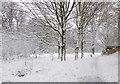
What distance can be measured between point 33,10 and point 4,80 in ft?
16.5

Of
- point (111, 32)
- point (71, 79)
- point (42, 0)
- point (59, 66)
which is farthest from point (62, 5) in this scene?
point (111, 32)

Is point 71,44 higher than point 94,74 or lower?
higher

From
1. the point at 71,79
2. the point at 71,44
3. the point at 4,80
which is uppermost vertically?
the point at 71,44

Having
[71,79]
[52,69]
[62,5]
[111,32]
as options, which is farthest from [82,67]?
[111,32]

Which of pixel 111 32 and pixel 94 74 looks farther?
pixel 111 32

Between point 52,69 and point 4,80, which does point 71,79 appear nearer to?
point 52,69

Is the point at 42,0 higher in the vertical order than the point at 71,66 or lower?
higher

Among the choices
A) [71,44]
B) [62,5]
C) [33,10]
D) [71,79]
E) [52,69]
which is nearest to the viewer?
[71,79]

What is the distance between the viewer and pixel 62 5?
7047mm

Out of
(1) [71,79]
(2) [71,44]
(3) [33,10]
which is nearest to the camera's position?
(1) [71,79]

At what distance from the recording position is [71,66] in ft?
19.2

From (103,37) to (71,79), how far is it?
1191 centimetres

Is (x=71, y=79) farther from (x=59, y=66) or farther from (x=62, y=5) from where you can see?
(x=62, y=5)

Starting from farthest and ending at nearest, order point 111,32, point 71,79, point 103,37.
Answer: point 103,37 → point 111,32 → point 71,79
